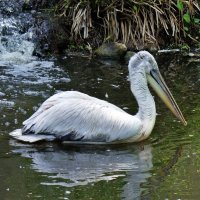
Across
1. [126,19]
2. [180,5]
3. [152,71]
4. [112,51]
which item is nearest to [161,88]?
[152,71]

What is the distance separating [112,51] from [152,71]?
343cm

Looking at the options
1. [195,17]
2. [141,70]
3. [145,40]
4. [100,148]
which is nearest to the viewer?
[100,148]

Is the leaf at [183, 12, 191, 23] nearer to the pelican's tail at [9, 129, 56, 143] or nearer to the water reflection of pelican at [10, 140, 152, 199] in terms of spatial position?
the water reflection of pelican at [10, 140, 152, 199]

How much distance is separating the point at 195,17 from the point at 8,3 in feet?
10.9

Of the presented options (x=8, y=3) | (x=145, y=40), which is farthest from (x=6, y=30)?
(x=145, y=40)

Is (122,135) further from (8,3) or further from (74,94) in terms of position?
(8,3)

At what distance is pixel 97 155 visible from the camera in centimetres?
596

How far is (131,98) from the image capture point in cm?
778

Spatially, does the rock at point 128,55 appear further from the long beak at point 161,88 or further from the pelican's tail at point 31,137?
the pelican's tail at point 31,137

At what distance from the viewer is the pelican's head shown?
21.7 feet

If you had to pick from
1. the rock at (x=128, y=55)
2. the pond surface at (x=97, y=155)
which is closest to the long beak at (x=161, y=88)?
the pond surface at (x=97, y=155)

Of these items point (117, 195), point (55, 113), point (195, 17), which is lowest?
point (117, 195)

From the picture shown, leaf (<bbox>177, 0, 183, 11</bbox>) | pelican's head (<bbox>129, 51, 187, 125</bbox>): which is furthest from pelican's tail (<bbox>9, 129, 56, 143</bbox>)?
leaf (<bbox>177, 0, 183, 11</bbox>)

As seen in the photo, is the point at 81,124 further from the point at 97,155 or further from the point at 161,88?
the point at 161,88
